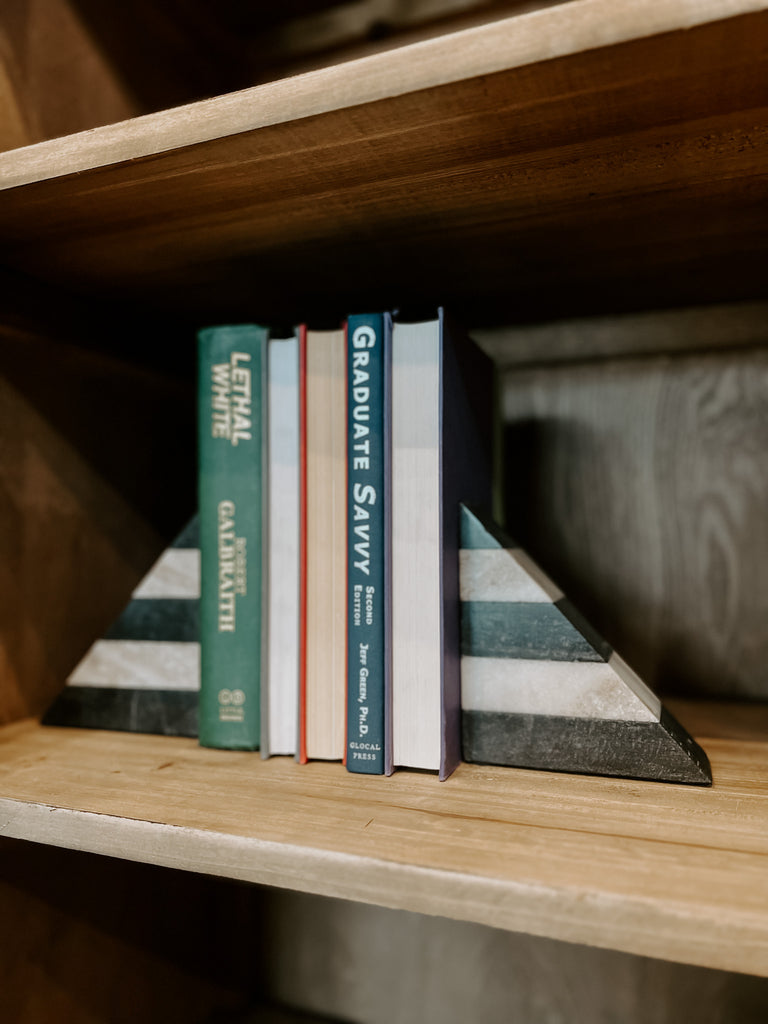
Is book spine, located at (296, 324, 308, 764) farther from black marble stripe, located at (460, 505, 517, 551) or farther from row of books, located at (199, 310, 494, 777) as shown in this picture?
black marble stripe, located at (460, 505, 517, 551)

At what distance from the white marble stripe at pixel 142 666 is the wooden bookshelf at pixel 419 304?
5cm

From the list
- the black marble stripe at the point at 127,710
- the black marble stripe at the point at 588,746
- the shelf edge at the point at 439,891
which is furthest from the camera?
the black marble stripe at the point at 127,710

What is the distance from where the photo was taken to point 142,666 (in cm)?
62

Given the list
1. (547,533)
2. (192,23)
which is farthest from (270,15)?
(547,533)

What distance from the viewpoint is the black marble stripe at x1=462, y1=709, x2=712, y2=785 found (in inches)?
18.5

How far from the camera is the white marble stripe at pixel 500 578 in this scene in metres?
0.51

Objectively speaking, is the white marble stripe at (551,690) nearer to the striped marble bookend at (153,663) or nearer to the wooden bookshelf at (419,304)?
the wooden bookshelf at (419,304)

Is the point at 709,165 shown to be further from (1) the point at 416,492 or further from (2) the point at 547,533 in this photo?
(2) the point at 547,533

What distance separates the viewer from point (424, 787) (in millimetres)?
479

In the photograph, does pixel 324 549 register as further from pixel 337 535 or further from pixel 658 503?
pixel 658 503

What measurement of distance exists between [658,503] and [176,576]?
484 millimetres

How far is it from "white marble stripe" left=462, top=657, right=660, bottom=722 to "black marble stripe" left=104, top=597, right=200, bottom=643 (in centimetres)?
25

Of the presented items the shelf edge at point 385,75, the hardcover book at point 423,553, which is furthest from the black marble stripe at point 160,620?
the shelf edge at point 385,75

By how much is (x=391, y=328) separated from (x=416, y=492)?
0.40ft
